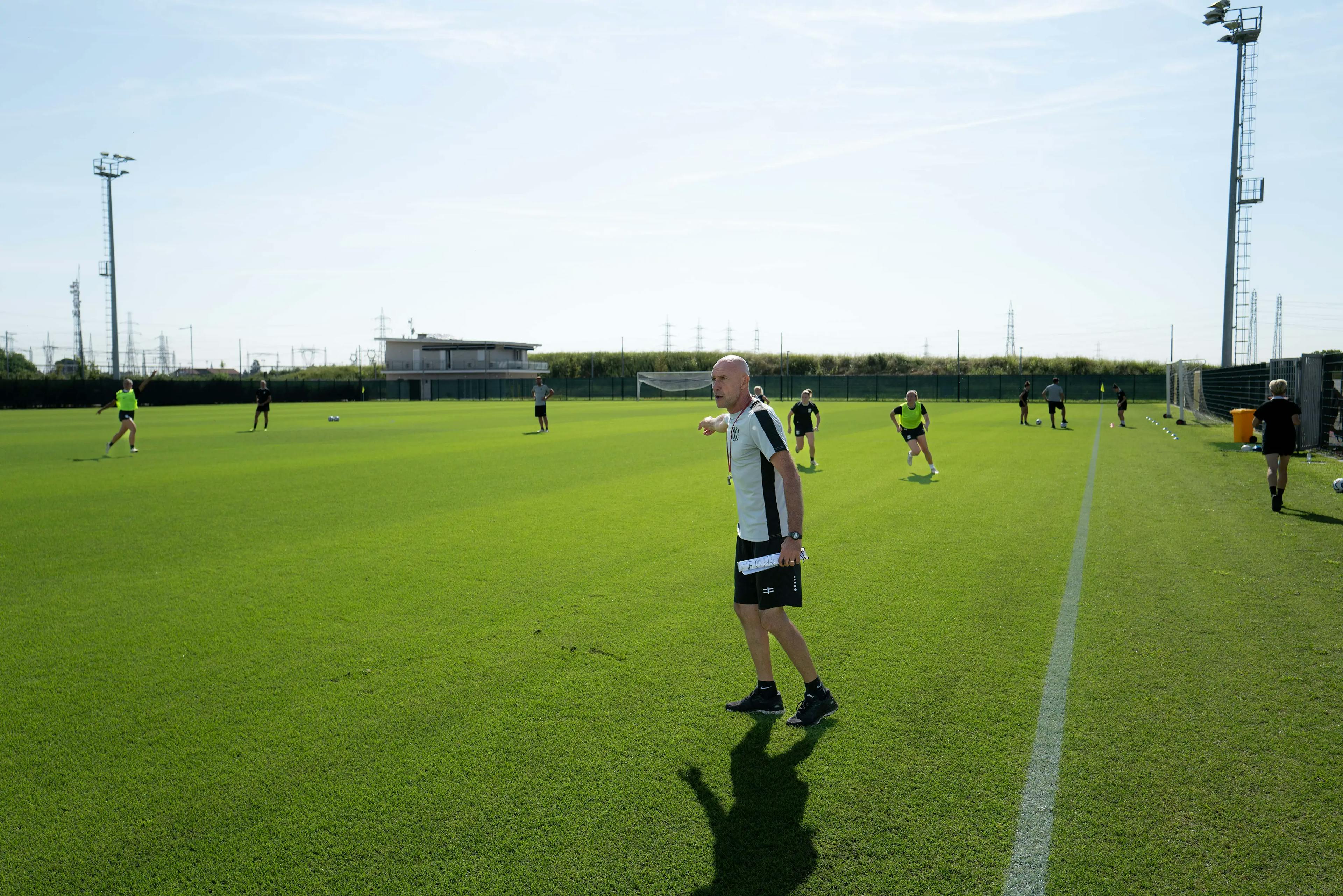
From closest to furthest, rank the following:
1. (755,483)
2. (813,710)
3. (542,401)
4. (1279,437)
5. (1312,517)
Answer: (755,483) < (813,710) < (1312,517) < (1279,437) < (542,401)

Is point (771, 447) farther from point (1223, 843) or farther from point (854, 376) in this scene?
point (854, 376)

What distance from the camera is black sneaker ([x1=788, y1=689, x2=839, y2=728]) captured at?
15.3ft

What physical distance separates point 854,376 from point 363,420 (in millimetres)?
43899

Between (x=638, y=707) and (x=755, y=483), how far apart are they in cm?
148

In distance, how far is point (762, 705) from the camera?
15.9 ft

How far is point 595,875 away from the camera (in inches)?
130

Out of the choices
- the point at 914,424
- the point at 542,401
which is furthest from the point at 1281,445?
the point at 542,401

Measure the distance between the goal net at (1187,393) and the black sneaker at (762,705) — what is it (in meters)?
33.3

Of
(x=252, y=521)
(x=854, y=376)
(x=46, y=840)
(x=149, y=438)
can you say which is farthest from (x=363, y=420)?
(x=854, y=376)

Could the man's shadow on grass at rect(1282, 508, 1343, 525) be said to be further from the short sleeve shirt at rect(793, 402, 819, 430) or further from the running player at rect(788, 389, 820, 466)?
the short sleeve shirt at rect(793, 402, 819, 430)

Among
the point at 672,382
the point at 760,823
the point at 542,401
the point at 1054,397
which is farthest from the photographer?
the point at 672,382

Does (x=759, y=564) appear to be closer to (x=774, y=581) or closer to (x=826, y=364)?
(x=774, y=581)

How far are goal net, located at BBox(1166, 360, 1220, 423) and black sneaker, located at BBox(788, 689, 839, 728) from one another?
33.2 m

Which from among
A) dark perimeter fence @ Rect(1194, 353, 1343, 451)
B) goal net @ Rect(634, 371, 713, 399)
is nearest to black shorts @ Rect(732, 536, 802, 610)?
dark perimeter fence @ Rect(1194, 353, 1343, 451)
